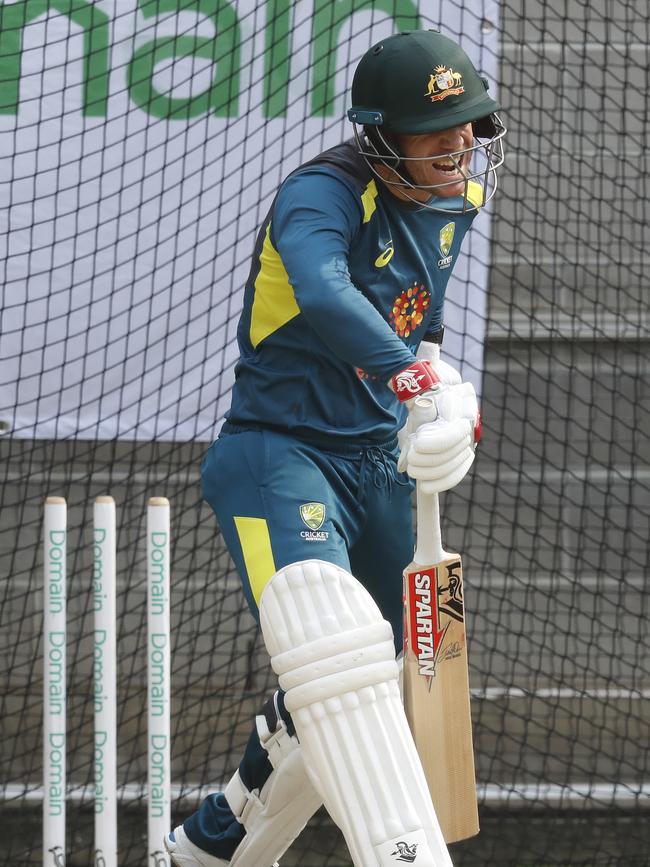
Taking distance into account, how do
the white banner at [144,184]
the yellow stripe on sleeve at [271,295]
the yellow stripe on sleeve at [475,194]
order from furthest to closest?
the white banner at [144,184] → the yellow stripe on sleeve at [475,194] → the yellow stripe on sleeve at [271,295]

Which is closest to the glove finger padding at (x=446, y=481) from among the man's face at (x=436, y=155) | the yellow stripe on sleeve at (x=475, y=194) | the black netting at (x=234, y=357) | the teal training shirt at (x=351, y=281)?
the teal training shirt at (x=351, y=281)

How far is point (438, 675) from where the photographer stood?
211cm

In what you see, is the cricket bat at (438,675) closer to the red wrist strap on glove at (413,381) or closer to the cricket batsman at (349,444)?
the cricket batsman at (349,444)

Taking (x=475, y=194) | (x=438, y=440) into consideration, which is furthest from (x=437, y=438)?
(x=475, y=194)

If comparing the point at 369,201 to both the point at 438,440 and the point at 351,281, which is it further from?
the point at 438,440

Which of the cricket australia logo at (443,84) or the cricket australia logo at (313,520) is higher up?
the cricket australia logo at (443,84)

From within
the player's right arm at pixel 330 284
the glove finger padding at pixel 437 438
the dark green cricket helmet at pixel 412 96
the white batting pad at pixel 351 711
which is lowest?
the white batting pad at pixel 351 711

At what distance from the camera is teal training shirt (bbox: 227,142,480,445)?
6.83ft

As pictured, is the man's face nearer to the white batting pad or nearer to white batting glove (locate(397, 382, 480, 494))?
white batting glove (locate(397, 382, 480, 494))

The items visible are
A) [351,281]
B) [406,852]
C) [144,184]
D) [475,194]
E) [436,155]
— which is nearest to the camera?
[406,852]

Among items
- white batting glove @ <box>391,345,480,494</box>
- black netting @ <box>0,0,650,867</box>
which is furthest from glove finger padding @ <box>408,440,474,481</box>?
black netting @ <box>0,0,650,867</box>

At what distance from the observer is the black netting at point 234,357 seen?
3.43 m

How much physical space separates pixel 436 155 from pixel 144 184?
4.70 ft

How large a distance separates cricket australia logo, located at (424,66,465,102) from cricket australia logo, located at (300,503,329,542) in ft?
2.35
